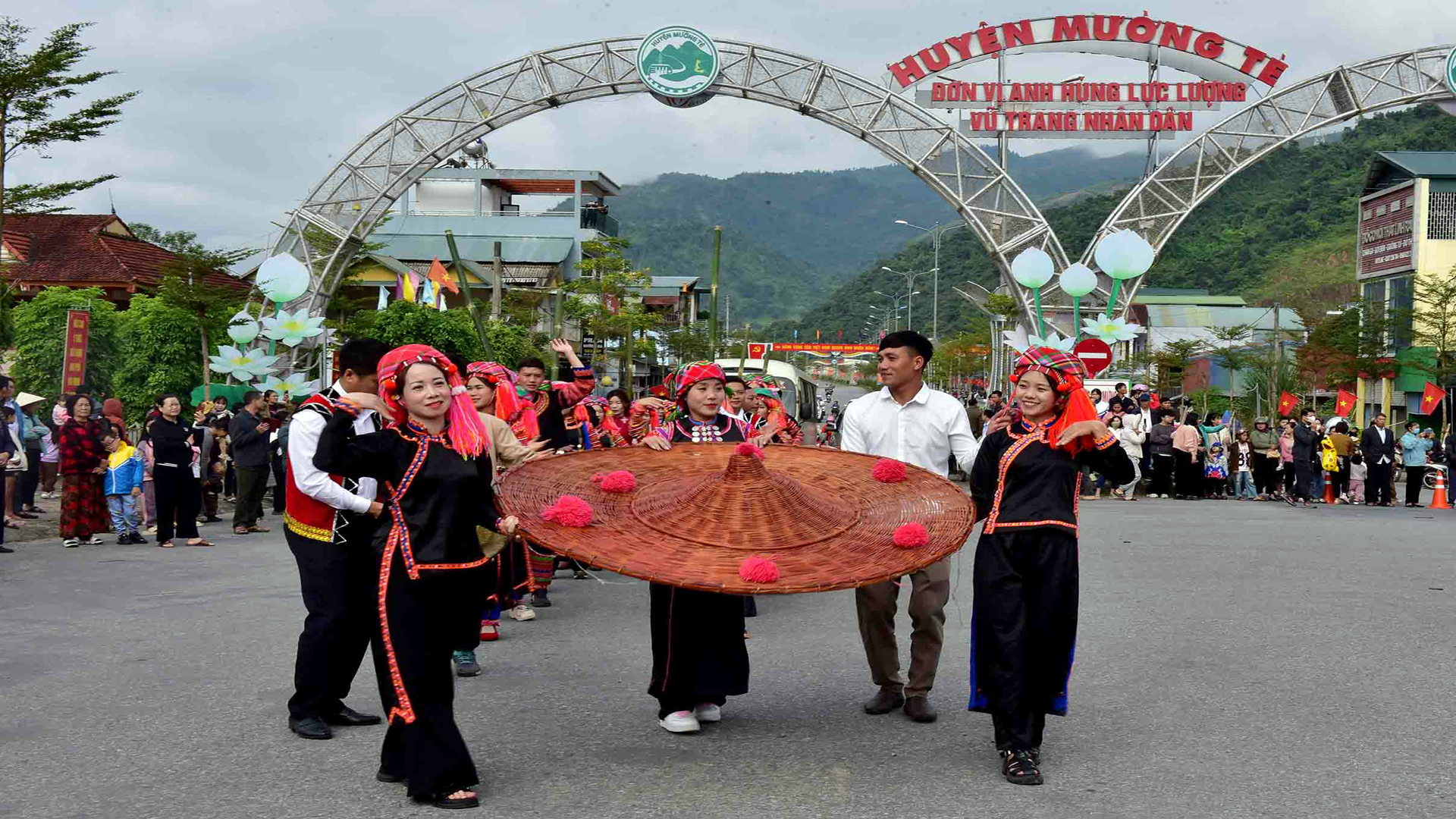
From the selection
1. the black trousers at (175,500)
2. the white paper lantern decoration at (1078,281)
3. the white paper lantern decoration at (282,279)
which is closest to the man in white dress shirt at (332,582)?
the black trousers at (175,500)

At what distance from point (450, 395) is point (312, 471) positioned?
2.34 feet

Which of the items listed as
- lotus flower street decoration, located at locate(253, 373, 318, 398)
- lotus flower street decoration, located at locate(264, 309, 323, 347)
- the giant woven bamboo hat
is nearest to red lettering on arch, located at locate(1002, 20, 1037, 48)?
lotus flower street decoration, located at locate(253, 373, 318, 398)

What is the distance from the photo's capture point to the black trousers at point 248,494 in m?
16.1

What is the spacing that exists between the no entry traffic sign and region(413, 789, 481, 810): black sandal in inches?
633

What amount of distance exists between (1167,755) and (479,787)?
271cm

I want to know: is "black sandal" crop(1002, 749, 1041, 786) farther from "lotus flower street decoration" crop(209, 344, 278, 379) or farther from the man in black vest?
the man in black vest

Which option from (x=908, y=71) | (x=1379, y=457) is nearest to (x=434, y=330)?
(x=908, y=71)

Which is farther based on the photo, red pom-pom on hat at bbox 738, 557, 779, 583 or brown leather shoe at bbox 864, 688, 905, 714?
brown leather shoe at bbox 864, 688, 905, 714

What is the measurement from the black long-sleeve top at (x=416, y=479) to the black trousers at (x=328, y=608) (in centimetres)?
96

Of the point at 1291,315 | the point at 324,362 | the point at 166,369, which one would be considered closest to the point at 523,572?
the point at 324,362

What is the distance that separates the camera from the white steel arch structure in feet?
92.4

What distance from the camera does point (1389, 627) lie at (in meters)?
8.93

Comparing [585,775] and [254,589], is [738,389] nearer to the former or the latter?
[254,589]

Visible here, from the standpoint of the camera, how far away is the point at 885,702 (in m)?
6.43
